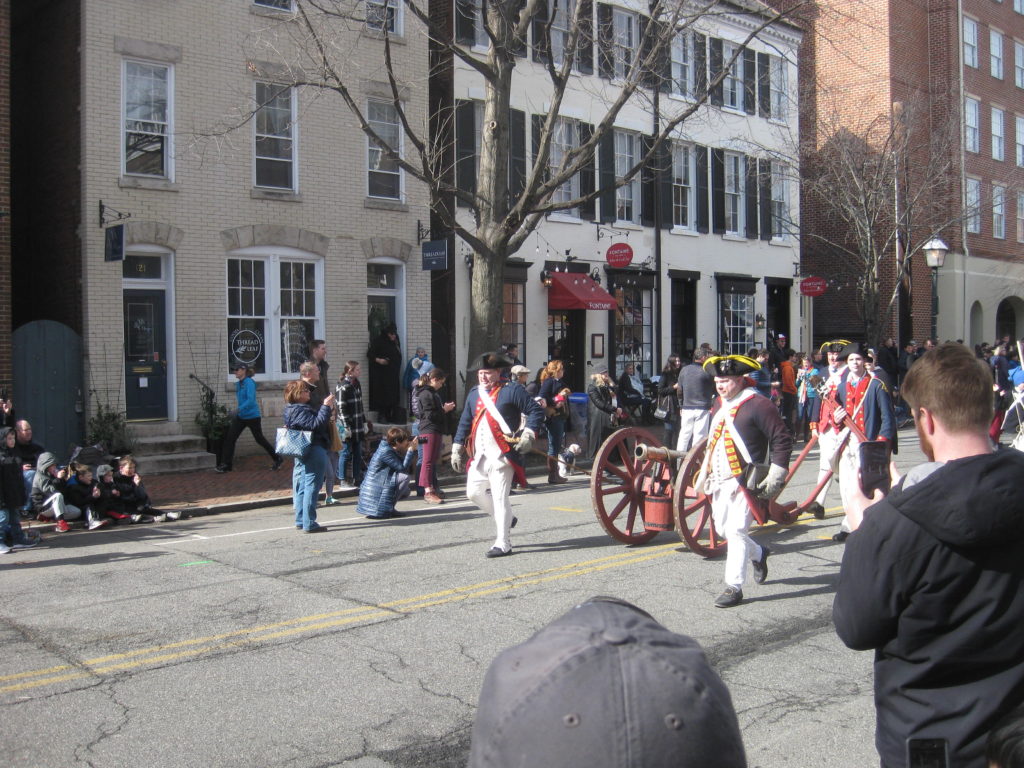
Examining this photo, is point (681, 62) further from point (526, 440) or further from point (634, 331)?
point (526, 440)

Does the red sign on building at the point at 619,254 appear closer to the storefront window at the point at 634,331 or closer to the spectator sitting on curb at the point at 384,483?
the storefront window at the point at 634,331

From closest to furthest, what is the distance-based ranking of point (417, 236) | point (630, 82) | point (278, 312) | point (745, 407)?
point (745, 407) → point (630, 82) → point (278, 312) → point (417, 236)

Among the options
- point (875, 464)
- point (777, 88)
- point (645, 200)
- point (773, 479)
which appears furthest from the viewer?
point (777, 88)

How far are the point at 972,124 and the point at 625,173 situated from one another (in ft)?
52.5

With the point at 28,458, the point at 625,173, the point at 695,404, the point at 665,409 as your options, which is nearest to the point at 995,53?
the point at 625,173

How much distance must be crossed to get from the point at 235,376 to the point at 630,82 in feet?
26.0

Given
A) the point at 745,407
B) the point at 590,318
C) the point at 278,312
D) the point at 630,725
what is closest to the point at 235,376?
the point at 278,312

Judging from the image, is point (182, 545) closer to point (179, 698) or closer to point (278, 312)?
point (179, 698)

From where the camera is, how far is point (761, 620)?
6789 mm

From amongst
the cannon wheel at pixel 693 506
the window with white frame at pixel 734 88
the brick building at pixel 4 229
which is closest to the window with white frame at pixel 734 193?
the window with white frame at pixel 734 88

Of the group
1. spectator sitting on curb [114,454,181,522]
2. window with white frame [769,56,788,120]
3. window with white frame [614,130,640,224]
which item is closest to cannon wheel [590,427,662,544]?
spectator sitting on curb [114,454,181,522]

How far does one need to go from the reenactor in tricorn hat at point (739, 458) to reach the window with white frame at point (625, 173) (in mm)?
16087

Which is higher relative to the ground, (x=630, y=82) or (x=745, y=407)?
(x=630, y=82)

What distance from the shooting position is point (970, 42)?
32656mm
